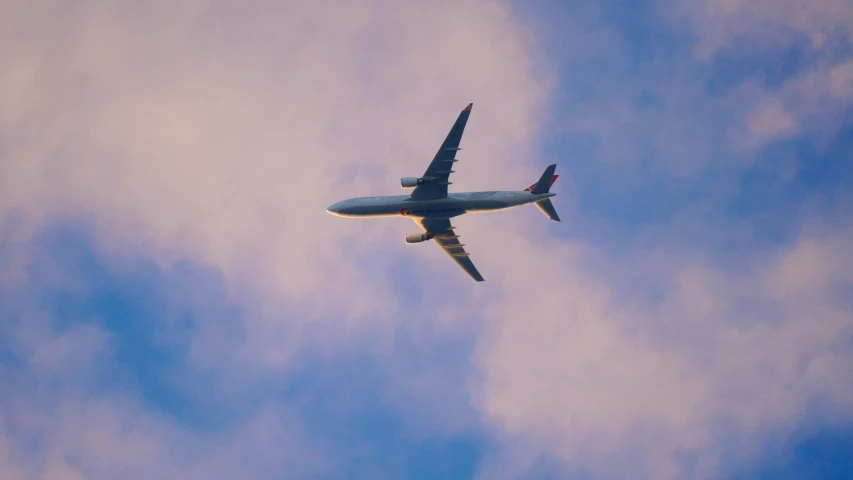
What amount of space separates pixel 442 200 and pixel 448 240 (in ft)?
31.3

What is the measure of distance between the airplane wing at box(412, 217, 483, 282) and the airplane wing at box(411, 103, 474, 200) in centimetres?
546

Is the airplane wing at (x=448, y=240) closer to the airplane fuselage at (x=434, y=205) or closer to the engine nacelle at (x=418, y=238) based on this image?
the engine nacelle at (x=418, y=238)

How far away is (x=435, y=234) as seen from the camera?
95625 mm

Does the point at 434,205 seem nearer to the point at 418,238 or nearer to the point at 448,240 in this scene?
the point at 418,238

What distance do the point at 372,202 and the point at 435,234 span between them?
10194mm

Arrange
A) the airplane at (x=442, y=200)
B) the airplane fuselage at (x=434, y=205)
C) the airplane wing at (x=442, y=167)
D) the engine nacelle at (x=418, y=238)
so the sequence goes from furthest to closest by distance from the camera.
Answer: the engine nacelle at (x=418, y=238) < the airplane fuselage at (x=434, y=205) < the airplane at (x=442, y=200) < the airplane wing at (x=442, y=167)

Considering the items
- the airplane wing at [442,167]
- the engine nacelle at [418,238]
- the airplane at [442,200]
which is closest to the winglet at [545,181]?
the airplane at [442,200]

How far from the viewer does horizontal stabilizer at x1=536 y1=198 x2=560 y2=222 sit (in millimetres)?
89375

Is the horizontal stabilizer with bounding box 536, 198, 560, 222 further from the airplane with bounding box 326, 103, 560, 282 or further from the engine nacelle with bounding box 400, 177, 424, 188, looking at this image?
the engine nacelle with bounding box 400, 177, 424, 188

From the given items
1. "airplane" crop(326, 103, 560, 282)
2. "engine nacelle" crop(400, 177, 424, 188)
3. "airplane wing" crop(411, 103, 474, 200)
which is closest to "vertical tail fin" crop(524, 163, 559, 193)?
"airplane" crop(326, 103, 560, 282)

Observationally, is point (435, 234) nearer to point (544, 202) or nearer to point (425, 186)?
point (425, 186)

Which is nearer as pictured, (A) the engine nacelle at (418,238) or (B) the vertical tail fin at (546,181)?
(B) the vertical tail fin at (546,181)

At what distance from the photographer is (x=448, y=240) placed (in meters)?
97.1

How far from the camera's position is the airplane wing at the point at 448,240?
94.1 m
